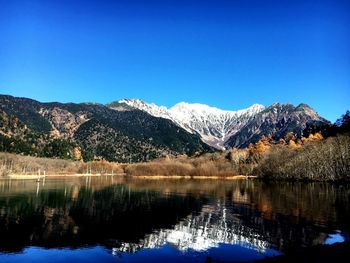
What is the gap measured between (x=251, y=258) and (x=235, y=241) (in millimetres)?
8414

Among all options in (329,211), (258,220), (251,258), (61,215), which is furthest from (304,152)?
(251,258)

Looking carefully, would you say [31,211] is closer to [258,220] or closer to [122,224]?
[122,224]

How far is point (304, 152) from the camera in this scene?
187125 mm

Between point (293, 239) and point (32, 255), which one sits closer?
point (32, 255)

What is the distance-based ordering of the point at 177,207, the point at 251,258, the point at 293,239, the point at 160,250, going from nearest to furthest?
1. the point at 251,258
2. the point at 160,250
3. the point at 293,239
4. the point at 177,207

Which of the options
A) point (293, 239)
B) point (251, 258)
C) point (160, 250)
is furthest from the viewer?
point (293, 239)

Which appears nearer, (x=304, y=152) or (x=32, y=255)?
(x=32, y=255)

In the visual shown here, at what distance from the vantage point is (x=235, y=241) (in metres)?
45.1

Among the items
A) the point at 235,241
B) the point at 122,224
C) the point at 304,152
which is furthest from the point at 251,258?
the point at 304,152

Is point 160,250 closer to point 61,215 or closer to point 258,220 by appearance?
point 258,220

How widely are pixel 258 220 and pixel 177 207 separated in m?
22.2

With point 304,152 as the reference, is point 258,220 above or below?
below

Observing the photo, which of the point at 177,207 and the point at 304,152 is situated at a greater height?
the point at 304,152

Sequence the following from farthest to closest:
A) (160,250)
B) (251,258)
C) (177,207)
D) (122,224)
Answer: (177,207) < (122,224) < (160,250) < (251,258)
